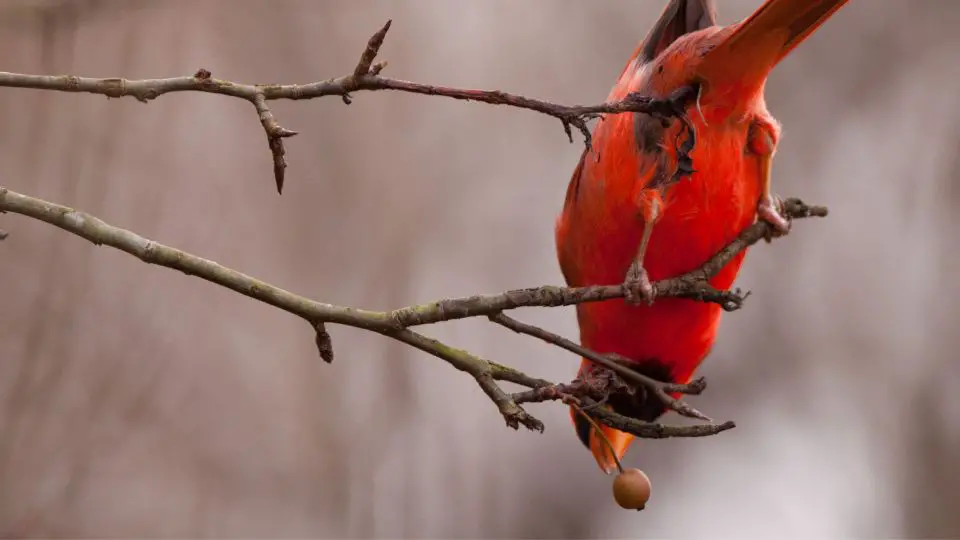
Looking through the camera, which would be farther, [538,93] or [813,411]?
[813,411]

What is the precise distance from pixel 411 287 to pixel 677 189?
0.72 metres

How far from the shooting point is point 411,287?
1.72m

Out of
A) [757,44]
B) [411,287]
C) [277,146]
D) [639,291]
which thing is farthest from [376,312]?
[411,287]

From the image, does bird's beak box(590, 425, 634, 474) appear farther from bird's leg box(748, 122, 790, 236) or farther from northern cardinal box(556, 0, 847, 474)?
bird's leg box(748, 122, 790, 236)

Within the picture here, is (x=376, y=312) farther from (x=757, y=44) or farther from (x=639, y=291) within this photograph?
(x=757, y=44)

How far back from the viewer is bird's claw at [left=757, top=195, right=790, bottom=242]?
3.66ft

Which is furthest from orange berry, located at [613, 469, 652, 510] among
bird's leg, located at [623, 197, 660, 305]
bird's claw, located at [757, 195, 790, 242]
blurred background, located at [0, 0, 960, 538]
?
blurred background, located at [0, 0, 960, 538]

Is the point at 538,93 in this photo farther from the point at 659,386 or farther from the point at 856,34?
the point at 659,386

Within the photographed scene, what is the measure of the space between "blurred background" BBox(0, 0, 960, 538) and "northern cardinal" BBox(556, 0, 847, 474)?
0.57m

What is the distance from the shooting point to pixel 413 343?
771mm

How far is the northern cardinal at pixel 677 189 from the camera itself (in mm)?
1100

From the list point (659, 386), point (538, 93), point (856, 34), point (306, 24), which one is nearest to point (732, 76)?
point (659, 386)

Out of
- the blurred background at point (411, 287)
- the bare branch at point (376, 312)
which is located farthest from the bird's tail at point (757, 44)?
the blurred background at point (411, 287)

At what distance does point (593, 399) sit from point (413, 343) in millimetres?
184
